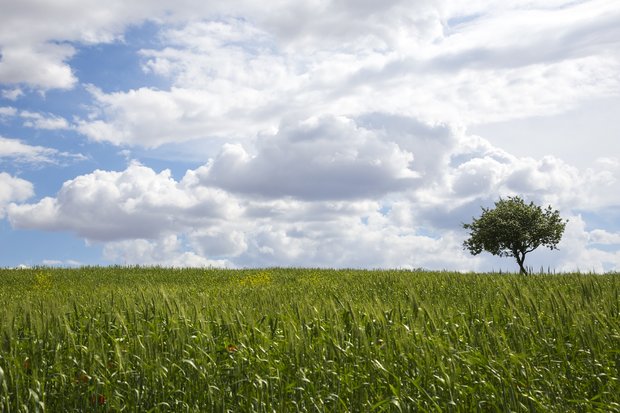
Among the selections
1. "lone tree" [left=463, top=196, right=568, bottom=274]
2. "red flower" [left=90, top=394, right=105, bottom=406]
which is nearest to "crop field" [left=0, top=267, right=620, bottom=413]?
"red flower" [left=90, top=394, right=105, bottom=406]

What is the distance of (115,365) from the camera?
724 centimetres

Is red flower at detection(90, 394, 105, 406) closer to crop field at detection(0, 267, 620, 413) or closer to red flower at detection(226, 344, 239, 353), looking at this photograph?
crop field at detection(0, 267, 620, 413)

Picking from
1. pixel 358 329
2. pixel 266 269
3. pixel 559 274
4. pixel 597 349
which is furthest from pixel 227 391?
pixel 266 269

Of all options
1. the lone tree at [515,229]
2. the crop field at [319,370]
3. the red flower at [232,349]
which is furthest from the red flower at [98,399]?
the lone tree at [515,229]

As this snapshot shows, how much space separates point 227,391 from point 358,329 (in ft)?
5.47

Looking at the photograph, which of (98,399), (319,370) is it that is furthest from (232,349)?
(98,399)

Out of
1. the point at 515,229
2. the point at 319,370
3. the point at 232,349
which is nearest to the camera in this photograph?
the point at 319,370

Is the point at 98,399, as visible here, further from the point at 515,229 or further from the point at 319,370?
the point at 515,229

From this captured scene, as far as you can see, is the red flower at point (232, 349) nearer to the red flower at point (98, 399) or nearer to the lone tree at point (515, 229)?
the red flower at point (98, 399)

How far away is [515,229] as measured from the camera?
4291cm

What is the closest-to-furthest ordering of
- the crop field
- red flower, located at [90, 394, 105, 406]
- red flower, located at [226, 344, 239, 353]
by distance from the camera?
1. the crop field
2. red flower, located at [90, 394, 105, 406]
3. red flower, located at [226, 344, 239, 353]

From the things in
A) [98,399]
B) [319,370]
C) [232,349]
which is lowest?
[98,399]

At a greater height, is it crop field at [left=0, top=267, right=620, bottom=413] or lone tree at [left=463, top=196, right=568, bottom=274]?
lone tree at [left=463, top=196, right=568, bottom=274]

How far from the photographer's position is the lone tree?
43203mm
